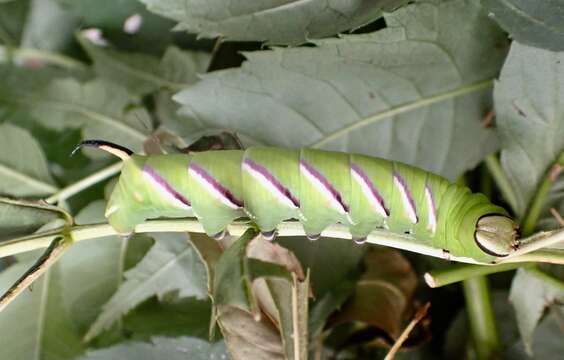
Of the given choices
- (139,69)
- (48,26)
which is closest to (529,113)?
(139,69)

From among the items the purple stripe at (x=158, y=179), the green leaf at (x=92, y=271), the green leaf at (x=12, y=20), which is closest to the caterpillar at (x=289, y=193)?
the purple stripe at (x=158, y=179)

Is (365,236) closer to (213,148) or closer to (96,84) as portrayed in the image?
(213,148)

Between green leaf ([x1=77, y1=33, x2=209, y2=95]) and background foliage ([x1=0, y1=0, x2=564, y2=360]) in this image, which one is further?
green leaf ([x1=77, y1=33, x2=209, y2=95])

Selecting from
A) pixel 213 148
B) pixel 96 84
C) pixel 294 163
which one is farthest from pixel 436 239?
pixel 96 84

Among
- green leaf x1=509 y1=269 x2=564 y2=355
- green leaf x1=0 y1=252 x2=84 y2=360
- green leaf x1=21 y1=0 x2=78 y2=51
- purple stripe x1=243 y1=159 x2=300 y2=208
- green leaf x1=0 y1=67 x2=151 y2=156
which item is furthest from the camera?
green leaf x1=21 y1=0 x2=78 y2=51

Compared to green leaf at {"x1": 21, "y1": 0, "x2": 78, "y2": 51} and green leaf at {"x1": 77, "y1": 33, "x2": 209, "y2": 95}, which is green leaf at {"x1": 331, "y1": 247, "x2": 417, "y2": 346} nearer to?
green leaf at {"x1": 77, "y1": 33, "x2": 209, "y2": 95}

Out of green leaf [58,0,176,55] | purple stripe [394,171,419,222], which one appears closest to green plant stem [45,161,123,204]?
green leaf [58,0,176,55]
